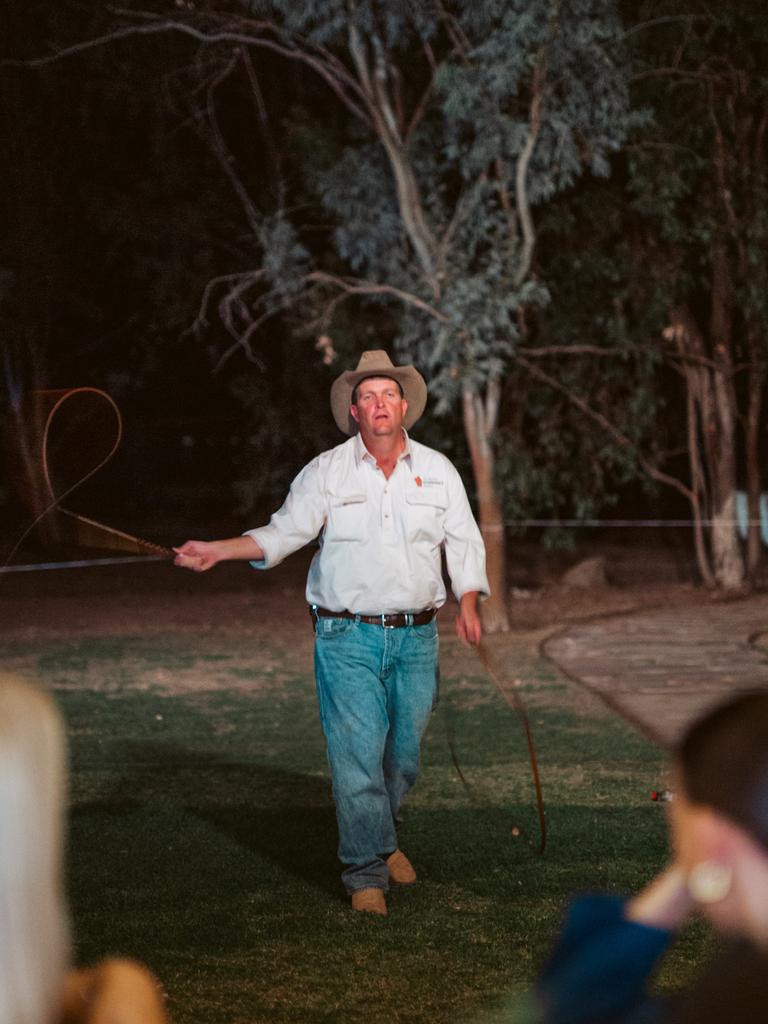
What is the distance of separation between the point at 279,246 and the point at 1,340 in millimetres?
6881

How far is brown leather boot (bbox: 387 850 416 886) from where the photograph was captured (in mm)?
5961

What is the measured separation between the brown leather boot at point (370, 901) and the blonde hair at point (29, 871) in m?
3.80

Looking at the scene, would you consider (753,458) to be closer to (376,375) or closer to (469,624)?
(376,375)

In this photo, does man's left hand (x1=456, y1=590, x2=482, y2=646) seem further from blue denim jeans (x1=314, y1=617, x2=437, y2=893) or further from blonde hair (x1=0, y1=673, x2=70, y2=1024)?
blonde hair (x1=0, y1=673, x2=70, y2=1024)

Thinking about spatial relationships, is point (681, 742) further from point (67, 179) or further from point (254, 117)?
point (67, 179)

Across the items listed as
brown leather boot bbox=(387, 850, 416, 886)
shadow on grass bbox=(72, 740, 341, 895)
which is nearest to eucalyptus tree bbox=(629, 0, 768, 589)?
shadow on grass bbox=(72, 740, 341, 895)

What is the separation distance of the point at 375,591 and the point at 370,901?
3.73 feet

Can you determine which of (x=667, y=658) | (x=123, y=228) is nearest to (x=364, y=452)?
(x=667, y=658)

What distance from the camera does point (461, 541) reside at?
232 inches

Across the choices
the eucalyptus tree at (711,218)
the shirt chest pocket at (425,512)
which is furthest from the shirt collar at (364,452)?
the eucalyptus tree at (711,218)

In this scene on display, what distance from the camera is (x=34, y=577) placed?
20.7 metres

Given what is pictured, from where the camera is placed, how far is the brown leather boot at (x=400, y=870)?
5.96 metres

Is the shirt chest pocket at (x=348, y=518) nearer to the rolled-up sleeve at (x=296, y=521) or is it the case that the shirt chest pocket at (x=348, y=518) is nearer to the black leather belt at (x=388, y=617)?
the rolled-up sleeve at (x=296, y=521)

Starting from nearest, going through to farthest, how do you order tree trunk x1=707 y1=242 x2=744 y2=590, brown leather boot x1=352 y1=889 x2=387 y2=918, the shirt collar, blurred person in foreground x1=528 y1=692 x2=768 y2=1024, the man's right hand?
1. blurred person in foreground x1=528 y1=692 x2=768 y2=1024
2. the man's right hand
3. brown leather boot x1=352 y1=889 x2=387 y2=918
4. the shirt collar
5. tree trunk x1=707 y1=242 x2=744 y2=590
